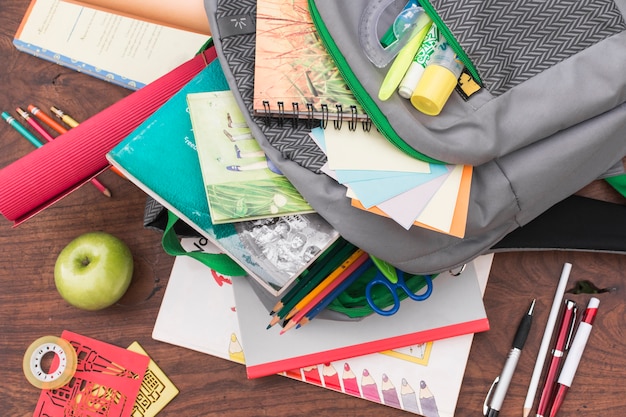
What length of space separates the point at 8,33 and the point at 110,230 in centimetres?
31

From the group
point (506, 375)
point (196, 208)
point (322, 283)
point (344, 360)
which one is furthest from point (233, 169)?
point (506, 375)

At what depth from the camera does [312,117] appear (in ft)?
1.69

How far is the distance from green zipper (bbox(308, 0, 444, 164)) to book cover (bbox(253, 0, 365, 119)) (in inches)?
0.6

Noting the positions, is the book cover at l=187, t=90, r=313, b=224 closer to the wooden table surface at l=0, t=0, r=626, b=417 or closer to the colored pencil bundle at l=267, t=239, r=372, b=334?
the colored pencil bundle at l=267, t=239, r=372, b=334

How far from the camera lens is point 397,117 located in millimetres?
479

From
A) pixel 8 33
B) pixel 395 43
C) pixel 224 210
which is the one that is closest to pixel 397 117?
pixel 395 43

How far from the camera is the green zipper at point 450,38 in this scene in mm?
471

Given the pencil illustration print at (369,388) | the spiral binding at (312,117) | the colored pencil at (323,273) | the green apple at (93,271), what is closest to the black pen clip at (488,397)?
the pencil illustration print at (369,388)

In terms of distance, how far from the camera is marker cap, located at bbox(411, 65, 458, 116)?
0.47 m

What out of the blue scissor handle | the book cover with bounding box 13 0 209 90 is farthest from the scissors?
the book cover with bounding box 13 0 209 90

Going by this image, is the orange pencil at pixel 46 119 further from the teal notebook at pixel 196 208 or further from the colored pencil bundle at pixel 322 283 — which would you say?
the colored pencil bundle at pixel 322 283

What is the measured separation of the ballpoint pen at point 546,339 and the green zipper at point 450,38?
0.29 meters

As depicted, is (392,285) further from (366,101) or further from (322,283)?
(366,101)

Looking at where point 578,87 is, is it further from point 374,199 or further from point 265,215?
point 265,215
